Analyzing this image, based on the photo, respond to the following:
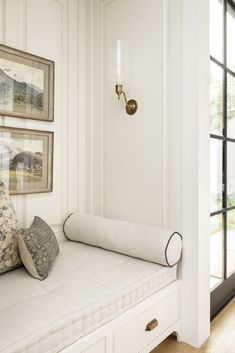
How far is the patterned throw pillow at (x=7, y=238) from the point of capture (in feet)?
4.31

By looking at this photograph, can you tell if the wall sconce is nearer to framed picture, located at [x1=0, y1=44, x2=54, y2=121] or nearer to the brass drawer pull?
framed picture, located at [x1=0, y1=44, x2=54, y2=121]

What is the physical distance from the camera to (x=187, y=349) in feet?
5.07

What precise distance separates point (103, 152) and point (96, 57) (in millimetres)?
774

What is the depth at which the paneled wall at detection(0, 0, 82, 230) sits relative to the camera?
1.75 m

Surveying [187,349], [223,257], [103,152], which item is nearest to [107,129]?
[103,152]

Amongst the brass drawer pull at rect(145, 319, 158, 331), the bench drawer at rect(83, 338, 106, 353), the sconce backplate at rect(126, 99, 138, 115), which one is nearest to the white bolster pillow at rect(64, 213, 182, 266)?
the brass drawer pull at rect(145, 319, 158, 331)

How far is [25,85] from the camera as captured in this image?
1780mm

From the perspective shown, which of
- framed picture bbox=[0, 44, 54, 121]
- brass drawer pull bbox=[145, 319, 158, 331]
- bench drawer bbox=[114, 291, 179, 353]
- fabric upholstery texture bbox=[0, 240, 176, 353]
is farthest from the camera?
framed picture bbox=[0, 44, 54, 121]

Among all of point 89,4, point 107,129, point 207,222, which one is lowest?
point 207,222

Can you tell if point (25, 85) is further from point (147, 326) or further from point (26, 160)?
point (147, 326)

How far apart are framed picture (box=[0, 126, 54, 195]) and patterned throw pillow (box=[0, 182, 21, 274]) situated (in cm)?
30

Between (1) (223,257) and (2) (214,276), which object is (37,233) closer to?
(2) (214,276)

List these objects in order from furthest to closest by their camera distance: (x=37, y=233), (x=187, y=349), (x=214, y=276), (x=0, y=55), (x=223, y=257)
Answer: (x=223, y=257) < (x=214, y=276) < (x=0, y=55) < (x=187, y=349) < (x=37, y=233)

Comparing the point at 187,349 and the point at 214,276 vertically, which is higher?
the point at 214,276
